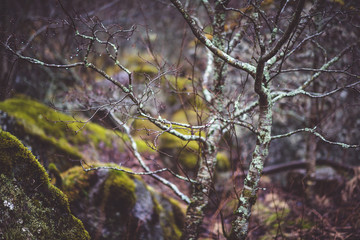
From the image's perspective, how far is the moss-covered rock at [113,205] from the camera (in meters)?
3.76

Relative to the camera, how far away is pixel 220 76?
4090 mm

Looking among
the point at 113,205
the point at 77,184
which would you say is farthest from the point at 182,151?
the point at 77,184

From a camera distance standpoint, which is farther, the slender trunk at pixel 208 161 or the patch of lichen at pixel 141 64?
the slender trunk at pixel 208 161

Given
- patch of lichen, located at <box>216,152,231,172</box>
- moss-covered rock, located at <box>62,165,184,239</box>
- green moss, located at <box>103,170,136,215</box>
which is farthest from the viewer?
patch of lichen, located at <box>216,152,231,172</box>

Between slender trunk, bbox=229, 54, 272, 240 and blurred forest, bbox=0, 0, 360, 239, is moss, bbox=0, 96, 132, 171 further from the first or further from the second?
slender trunk, bbox=229, 54, 272, 240

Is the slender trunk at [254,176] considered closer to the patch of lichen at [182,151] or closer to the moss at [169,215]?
the moss at [169,215]

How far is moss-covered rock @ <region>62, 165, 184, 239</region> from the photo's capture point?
148 inches

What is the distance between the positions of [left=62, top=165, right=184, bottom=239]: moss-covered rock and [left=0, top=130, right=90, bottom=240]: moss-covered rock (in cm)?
78

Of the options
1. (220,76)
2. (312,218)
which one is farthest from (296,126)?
(220,76)

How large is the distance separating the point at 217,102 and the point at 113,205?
2736mm

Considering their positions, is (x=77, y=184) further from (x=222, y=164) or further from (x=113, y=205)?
(x=222, y=164)

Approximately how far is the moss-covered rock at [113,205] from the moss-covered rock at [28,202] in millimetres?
776

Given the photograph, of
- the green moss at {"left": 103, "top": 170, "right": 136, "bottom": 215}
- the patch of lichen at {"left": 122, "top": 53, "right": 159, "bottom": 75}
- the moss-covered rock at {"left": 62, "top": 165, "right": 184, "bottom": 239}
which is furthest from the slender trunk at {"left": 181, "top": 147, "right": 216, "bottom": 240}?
the patch of lichen at {"left": 122, "top": 53, "right": 159, "bottom": 75}

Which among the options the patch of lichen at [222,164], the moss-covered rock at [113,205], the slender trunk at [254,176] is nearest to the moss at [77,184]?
the moss-covered rock at [113,205]
